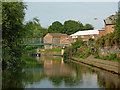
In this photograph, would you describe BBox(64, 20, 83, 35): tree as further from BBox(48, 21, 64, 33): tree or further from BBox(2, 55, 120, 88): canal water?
BBox(2, 55, 120, 88): canal water

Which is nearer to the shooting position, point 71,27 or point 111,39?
point 111,39

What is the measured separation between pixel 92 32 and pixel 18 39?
2194 inches

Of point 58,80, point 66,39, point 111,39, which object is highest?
point 66,39

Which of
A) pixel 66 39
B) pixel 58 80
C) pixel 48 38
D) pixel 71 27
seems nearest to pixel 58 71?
pixel 58 80

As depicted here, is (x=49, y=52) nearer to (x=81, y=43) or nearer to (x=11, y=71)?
(x=81, y=43)

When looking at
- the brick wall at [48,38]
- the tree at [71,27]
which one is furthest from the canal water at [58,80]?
the tree at [71,27]

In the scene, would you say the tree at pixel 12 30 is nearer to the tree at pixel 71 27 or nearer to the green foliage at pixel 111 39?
the green foliage at pixel 111 39

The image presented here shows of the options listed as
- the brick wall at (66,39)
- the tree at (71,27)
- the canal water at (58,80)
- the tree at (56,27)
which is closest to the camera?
the canal water at (58,80)

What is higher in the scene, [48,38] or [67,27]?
[67,27]

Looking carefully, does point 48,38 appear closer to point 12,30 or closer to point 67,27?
point 67,27

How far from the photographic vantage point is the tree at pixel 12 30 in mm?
18781

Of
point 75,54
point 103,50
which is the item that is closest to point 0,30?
point 103,50

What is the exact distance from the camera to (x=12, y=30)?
796 inches

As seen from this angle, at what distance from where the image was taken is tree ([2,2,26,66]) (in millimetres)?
18781
